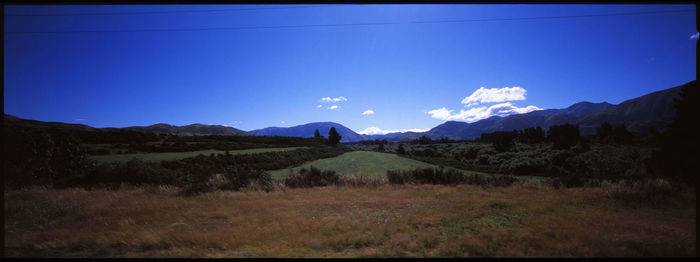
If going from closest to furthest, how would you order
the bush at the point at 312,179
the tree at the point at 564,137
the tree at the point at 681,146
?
the tree at the point at 681,146 → the bush at the point at 312,179 → the tree at the point at 564,137

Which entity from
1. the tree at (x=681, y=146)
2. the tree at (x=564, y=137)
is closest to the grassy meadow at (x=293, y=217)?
the tree at (x=681, y=146)

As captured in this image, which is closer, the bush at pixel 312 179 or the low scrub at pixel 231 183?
the low scrub at pixel 231 183

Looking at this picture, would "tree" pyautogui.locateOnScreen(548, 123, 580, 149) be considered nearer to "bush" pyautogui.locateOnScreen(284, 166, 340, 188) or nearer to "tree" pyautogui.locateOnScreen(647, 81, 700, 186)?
"tree" pyautogui.locateOnScreen(647, 81, 700, 186)

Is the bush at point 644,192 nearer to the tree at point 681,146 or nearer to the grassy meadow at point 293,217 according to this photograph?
the grassy meadow at point 293,217

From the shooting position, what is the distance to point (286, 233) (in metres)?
4.75

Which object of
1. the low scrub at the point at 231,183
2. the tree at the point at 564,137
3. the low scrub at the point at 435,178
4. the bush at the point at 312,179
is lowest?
the low scrub at the point at 435,178

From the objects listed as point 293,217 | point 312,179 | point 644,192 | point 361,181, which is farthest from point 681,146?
point 312,179

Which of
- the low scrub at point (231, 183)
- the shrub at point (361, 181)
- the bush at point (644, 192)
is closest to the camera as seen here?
the bush at point (644, 192)

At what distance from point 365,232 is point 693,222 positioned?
Result: 31.7 feet

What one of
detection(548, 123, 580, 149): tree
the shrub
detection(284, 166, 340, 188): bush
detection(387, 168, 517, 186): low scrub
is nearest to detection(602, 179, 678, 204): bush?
detection(387, 168, 517, 186): low scrub

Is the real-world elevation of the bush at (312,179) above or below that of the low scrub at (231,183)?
below

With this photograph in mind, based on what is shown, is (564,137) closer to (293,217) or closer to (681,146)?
(681,146)

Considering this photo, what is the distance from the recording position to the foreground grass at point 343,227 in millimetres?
4156
